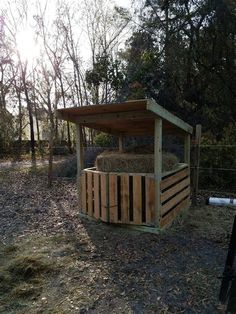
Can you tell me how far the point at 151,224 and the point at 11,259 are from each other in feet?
6.17

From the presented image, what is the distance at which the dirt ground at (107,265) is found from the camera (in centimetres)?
249

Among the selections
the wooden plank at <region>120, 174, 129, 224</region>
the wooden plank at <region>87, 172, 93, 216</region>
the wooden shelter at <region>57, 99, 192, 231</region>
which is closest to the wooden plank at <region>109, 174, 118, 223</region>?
the wooden shelter at <region>57, 99, 192, 231</region>

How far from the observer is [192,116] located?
848 cm

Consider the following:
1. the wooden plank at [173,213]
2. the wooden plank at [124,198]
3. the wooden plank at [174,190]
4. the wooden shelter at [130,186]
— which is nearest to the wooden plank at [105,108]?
the wooden shelter at [130,186]

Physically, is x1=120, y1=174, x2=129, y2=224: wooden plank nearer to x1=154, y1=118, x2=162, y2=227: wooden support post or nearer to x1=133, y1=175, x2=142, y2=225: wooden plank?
x1=133, y1=175, x2=142, y2=225: wooden plank

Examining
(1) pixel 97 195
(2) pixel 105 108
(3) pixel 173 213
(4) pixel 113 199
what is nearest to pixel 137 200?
(4) pixel 113 199

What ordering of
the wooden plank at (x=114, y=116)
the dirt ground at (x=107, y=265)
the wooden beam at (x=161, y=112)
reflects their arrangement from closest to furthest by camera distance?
the dirt ground at (x=107, y=265) → the wooden beam at (x=161, y=112) → the wooden plank at (x=114, y=116)

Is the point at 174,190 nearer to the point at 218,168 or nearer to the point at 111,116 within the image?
the point at 111,116

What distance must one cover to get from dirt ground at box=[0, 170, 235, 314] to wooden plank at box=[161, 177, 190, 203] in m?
0.48

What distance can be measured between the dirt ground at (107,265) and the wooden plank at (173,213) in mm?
141

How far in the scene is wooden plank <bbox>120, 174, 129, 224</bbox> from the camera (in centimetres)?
416

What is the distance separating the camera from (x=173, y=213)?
180 inches

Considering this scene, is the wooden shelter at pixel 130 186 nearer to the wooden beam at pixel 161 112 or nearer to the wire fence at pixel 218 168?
the wooden beam at pixel 161 112

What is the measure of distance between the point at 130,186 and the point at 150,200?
351mm
